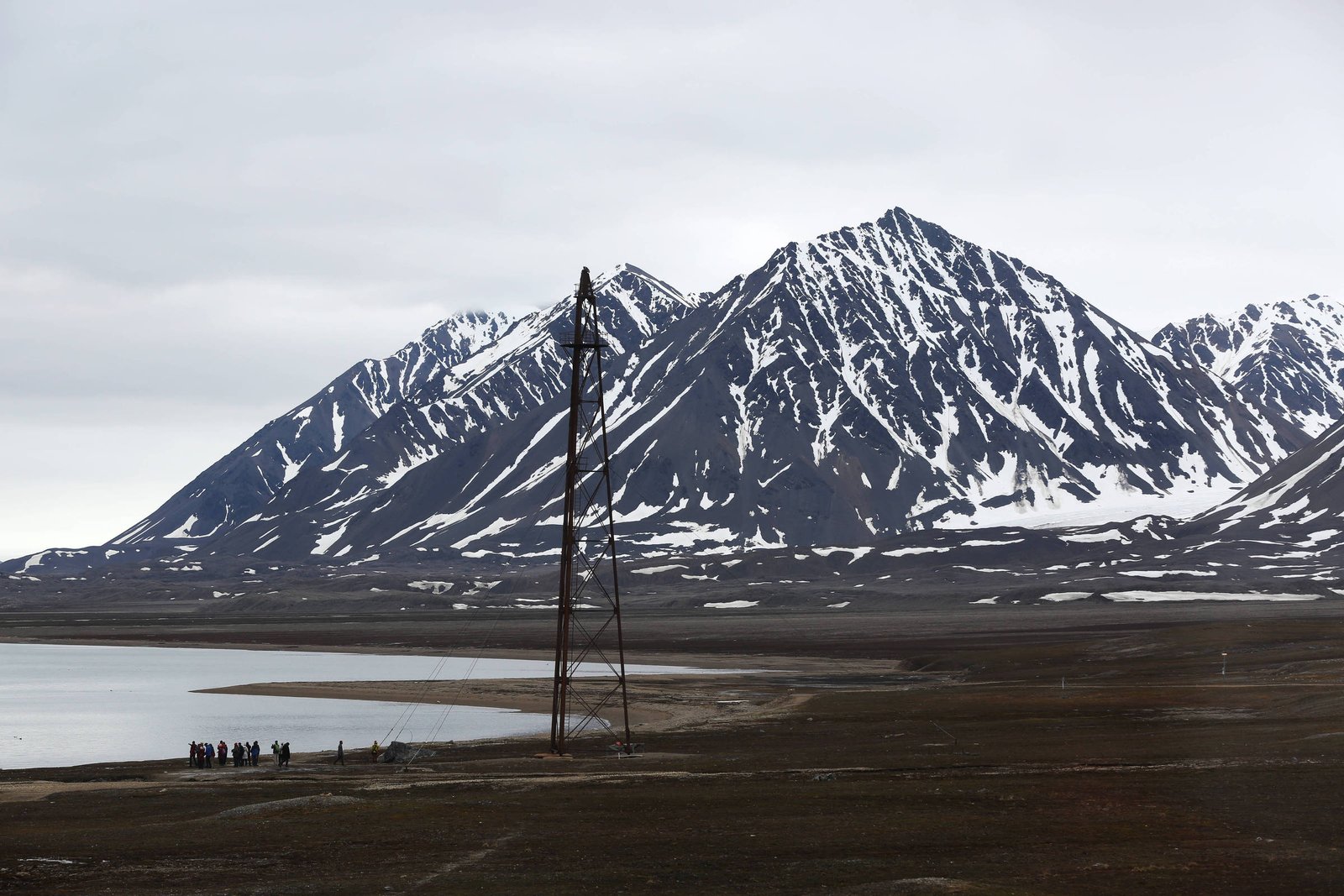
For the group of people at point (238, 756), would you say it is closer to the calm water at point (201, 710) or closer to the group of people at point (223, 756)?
the group of people at point (223, 756)

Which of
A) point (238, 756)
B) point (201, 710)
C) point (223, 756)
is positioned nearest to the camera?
point (238, 756)

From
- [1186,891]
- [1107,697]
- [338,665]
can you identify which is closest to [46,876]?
[1186,891]

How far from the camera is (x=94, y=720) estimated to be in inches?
3290

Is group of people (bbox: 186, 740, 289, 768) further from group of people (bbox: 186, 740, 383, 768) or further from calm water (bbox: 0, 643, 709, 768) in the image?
calm water (bbox: 0, 643, 709, 768)

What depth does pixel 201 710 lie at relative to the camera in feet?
296

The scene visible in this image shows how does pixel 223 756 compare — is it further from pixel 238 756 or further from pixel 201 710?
pixel 201 710

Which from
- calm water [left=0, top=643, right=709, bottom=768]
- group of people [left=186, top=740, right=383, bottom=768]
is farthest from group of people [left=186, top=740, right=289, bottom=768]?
calm water [left=0, top=643, right=709, bottom=768]

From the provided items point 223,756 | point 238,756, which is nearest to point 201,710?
point 223,756

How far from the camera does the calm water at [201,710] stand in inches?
2830

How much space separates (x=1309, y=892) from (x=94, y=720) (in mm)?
72644

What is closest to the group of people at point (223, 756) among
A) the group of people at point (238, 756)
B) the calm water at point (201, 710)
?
the group of people at point (238, 756)

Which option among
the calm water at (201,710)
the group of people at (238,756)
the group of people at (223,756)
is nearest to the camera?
the group of people at (238,756)

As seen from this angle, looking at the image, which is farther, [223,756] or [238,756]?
[223,756]

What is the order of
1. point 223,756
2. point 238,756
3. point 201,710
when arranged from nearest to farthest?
point 238,756 → point 223,756 → point 201,710
